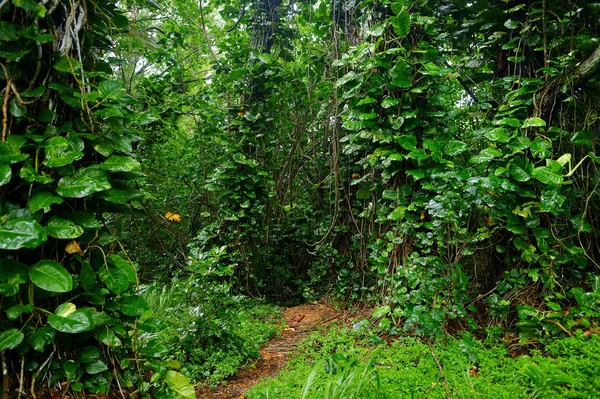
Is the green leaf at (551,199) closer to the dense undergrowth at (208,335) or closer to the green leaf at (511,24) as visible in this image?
the green leaf at (511,24)

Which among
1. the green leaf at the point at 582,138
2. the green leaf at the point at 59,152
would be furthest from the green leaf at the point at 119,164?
the green leaf at the point at 582,138

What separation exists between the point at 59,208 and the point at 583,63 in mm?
2990

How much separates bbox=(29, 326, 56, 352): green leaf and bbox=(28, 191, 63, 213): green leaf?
17.9 inches

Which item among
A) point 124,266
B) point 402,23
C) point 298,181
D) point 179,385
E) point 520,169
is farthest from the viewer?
point 298,181

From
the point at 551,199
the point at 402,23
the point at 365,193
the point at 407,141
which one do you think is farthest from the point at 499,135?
the point at 365,193

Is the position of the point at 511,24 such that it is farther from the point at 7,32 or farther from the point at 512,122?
the point at 7,32

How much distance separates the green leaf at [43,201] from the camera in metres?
1.37

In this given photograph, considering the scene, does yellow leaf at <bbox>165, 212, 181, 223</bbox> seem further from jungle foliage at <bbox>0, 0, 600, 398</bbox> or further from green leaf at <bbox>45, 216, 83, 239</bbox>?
green leaf at <bbox>45, 216, 83, 239</bbox>

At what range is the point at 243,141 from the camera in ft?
13.6

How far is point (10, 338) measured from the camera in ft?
4.42

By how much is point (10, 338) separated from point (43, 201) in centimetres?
50

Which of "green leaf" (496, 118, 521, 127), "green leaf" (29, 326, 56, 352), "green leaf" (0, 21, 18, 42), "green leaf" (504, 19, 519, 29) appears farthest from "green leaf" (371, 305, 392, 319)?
"green leaf" (0, 21, 18, 42)

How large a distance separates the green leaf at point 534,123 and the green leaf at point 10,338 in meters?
2.80

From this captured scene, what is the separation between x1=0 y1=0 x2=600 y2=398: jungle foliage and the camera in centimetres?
150
